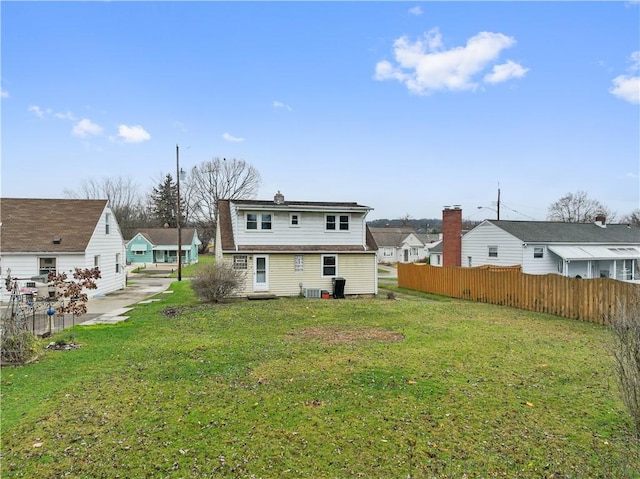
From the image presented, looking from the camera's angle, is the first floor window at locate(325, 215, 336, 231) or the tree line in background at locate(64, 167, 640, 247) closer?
the first floor window at locate(325, 215, 336, 231)

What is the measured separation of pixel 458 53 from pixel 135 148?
24.0 m

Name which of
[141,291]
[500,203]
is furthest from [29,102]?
[500,203]

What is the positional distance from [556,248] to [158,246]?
44.0m

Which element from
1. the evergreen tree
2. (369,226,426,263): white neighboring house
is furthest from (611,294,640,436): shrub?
the evergreen tree

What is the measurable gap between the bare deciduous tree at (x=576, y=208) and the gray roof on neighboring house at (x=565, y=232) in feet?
98.1

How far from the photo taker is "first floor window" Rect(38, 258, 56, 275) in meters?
18.2

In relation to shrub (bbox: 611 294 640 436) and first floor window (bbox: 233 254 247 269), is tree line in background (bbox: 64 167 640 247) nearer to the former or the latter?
first floor window (bbox: 233 254 247 269)

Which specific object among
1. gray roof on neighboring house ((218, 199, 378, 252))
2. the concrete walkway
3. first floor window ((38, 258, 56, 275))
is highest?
gray roof on neighboring house ((218, 199, 378, 252))

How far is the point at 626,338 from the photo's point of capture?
16.5 feet

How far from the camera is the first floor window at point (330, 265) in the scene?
20688 mm

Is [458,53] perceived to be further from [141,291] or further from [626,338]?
[141,291]

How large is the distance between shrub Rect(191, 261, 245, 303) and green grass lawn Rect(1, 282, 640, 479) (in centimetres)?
648

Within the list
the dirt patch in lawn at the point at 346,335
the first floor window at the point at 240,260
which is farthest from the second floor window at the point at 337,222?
the dirt patch in lawn at the point at 346,335

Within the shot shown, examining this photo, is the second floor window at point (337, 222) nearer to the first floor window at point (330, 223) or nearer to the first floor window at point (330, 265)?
the first floor window at point (330, 223)
